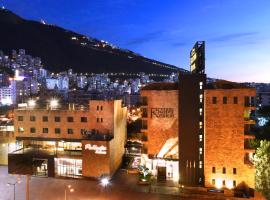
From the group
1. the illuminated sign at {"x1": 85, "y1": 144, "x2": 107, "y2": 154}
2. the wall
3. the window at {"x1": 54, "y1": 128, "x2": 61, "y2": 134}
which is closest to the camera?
the wall

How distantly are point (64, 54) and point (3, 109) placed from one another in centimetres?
10989

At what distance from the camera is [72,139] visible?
37312 millimetres

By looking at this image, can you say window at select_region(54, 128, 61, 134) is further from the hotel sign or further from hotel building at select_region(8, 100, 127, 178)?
the hotel sign

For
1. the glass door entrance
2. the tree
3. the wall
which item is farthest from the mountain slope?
the tree

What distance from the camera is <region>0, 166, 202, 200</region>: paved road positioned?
91.1 ft

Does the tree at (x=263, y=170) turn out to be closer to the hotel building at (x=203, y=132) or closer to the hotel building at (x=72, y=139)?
the hotel building at (x=203, y=132)

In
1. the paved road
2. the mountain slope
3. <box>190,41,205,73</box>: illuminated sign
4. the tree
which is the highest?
the mountain slope

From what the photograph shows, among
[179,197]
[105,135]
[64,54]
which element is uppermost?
[64,54]

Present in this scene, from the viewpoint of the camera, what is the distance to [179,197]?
2800 cm

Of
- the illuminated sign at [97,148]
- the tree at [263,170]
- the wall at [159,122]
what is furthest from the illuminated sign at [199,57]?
the illuminated sign at [97,148]

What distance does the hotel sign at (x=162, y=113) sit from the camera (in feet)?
107

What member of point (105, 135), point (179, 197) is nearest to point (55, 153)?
point (105, 135)

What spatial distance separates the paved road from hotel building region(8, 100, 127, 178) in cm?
178

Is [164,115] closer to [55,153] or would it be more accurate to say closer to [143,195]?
[143,195]
